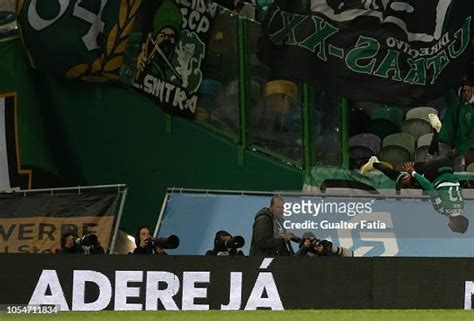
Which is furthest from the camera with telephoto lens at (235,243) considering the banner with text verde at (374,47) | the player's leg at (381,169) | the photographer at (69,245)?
the banner with text verde at (374,47)

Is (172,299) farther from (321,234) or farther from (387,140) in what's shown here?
(387,140)

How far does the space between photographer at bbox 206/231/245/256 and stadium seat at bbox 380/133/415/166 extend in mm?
2421

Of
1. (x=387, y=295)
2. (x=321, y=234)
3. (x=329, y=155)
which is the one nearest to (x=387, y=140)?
(x=329, y=155)

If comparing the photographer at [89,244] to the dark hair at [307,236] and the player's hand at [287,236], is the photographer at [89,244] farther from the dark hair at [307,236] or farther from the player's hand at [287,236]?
the dark hair at [307,236]

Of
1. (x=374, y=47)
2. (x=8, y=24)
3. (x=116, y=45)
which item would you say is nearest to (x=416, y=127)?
(x=374, y=47)

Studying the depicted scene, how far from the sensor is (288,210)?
46.3 ft

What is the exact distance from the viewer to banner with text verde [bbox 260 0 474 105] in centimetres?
1591

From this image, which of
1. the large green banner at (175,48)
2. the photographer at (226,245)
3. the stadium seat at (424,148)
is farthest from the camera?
the large green banner at (175,48)

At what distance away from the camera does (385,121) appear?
52.9 ft

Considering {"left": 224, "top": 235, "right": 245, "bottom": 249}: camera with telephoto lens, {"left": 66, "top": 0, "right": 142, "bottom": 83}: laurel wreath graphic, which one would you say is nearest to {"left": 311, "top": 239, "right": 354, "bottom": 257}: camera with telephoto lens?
{"left": 224, "top": 235, "right": 245, "bottom": 249}: camera with telephoto lens

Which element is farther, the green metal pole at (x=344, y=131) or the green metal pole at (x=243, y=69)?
the green metal pole at (x=243, y=69)

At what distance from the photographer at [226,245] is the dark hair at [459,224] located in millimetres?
2165

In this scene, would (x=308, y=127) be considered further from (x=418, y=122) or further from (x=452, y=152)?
(x=452, y=152)

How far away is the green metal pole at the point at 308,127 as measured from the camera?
16.1 metres
